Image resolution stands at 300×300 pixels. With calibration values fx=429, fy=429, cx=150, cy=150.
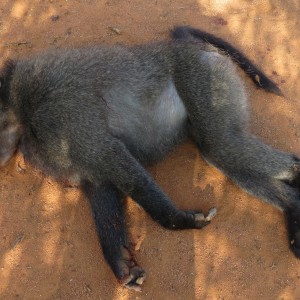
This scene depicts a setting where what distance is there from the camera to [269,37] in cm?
449

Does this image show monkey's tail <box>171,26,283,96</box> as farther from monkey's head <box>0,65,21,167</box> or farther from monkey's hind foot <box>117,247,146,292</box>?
monkey's hind foot <box>117,247,146,292</box>

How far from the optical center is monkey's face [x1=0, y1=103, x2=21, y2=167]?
12.1ft

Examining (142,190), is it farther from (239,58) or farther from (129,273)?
(239,58)

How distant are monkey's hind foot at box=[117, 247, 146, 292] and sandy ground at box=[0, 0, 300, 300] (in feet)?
0.21

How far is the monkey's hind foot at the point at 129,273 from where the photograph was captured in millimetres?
3469

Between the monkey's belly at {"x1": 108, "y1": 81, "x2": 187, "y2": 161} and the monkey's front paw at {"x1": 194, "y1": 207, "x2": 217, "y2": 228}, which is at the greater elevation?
the monkey's belly at {"x1": 108, "y1": 81, "x2": 187, "y2": 161}

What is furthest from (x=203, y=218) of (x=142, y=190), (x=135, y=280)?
(x=135, y=280)

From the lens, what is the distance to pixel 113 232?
3639mm

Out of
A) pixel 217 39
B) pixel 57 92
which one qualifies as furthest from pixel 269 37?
pixel 57 92

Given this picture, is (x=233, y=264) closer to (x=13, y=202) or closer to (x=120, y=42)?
(x=13, y=202)

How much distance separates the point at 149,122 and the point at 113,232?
99 centimetres

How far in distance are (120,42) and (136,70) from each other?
3.19ft

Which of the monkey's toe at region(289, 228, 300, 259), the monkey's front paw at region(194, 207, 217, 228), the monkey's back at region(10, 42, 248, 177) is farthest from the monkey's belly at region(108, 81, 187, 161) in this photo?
the monkey's toe at region(289, 228, 300, 259)

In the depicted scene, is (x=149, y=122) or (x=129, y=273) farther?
(x=149, y=122)
